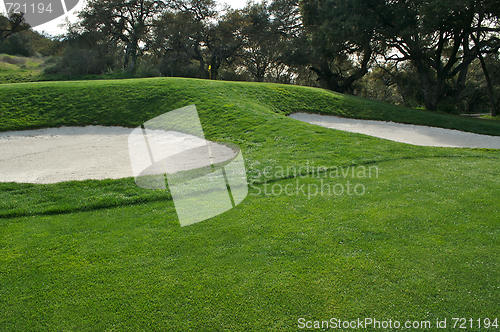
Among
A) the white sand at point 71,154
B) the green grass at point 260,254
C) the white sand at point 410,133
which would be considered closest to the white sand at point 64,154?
the white sand at point 71,154

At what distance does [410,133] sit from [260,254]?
12.6 meters

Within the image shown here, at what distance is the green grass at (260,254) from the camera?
8.60ft

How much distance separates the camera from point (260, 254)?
3.45m

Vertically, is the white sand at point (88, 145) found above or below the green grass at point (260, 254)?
above

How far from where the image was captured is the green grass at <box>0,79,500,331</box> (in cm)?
262

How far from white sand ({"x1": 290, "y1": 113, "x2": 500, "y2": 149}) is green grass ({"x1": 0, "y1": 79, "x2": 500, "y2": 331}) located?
18.8ft

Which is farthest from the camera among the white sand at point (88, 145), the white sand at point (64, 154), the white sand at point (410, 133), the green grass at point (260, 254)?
the white sand at point (410, 133)

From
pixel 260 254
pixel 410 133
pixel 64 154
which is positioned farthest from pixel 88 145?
pixel 410 133

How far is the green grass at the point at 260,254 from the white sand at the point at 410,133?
5.73 meters

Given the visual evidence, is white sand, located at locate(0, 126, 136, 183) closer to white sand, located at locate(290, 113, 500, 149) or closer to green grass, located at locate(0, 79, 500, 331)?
green grass, located at locate(0, 79, 500, 331)

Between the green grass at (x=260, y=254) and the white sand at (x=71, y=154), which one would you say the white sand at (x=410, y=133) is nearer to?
the green grass at (x=260, y=254)

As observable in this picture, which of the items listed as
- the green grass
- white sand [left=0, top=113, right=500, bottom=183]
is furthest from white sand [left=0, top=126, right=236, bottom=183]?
the green grass

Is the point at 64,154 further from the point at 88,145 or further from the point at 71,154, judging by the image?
the point at 88,145

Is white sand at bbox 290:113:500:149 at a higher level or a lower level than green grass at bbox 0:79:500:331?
higher
